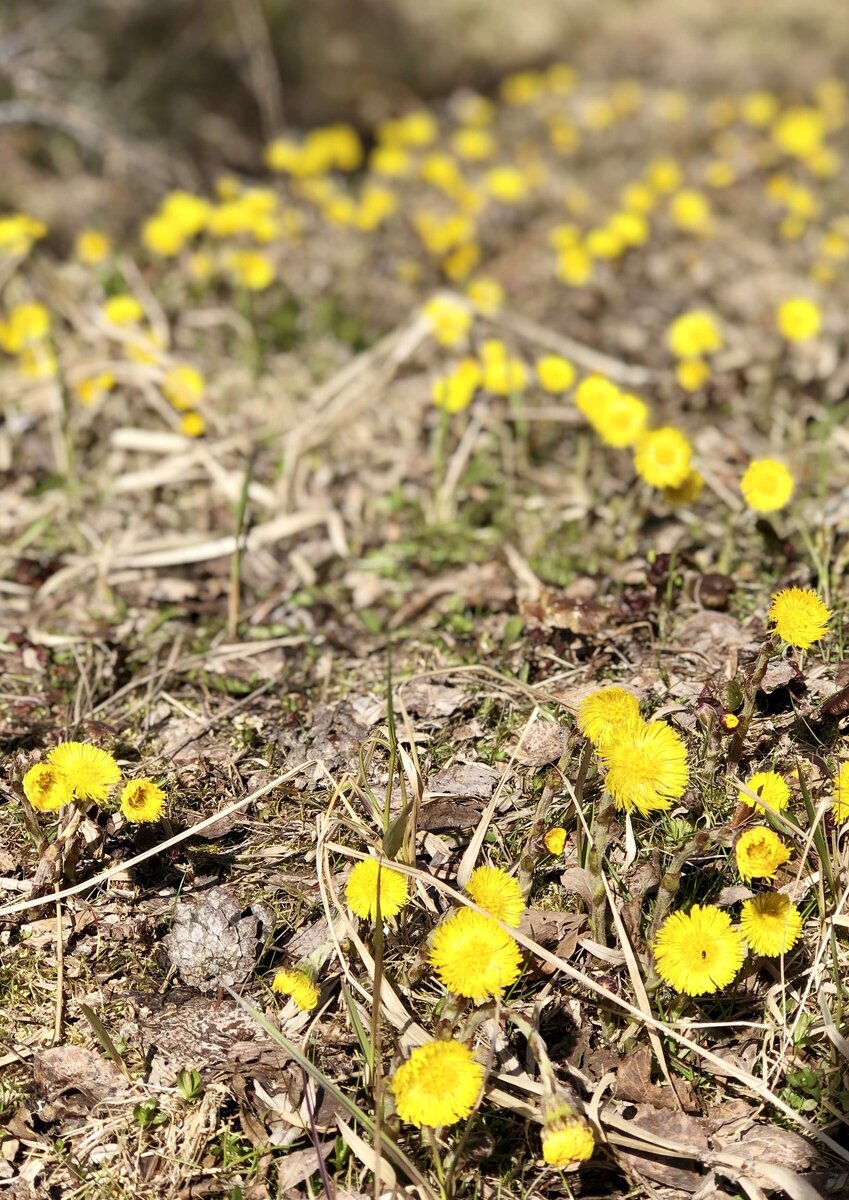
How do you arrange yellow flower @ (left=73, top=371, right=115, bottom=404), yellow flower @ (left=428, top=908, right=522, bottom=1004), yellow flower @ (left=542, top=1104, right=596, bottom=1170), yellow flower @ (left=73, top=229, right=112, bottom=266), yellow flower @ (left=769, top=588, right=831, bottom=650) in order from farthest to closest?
yellow flower @ (left=73, top=229, right=112, bottom=266), yellow flower @ (left=73, top=371, right=115, bottom=404), yellow flower @ (left=769, top=588, right=831, bottom=650), yellow flower @ (left=428, top=908, right=522, bottom=1004), yellow flower @ (left=542, top=1104, right=596, bottom=1170)

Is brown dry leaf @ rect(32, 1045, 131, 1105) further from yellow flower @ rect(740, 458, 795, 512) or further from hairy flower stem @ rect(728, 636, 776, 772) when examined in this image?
yellow flower @ rect(740, 458, 795, 512)

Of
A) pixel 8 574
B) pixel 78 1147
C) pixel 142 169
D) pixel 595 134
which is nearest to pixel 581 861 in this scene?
pixel 78 1147

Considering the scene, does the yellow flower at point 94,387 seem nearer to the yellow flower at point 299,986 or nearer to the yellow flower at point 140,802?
the yellow flower at point 140,802

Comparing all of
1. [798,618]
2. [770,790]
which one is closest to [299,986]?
[770,790]

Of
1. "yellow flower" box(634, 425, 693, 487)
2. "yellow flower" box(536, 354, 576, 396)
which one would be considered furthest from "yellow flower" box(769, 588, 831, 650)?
"yellow flower" box(536, 354, 576, 396)

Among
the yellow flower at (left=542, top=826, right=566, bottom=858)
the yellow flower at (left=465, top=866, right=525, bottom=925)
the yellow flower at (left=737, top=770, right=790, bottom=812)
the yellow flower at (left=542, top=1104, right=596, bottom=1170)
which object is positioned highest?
the yellow flower at (left=465, top=866, right=525, bottom=925)

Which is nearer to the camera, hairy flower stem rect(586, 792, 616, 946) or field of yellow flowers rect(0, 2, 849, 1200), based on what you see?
→ field of yellow flowers rect(0, 2, 849, 1200)

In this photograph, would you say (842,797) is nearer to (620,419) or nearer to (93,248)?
(620,419)
